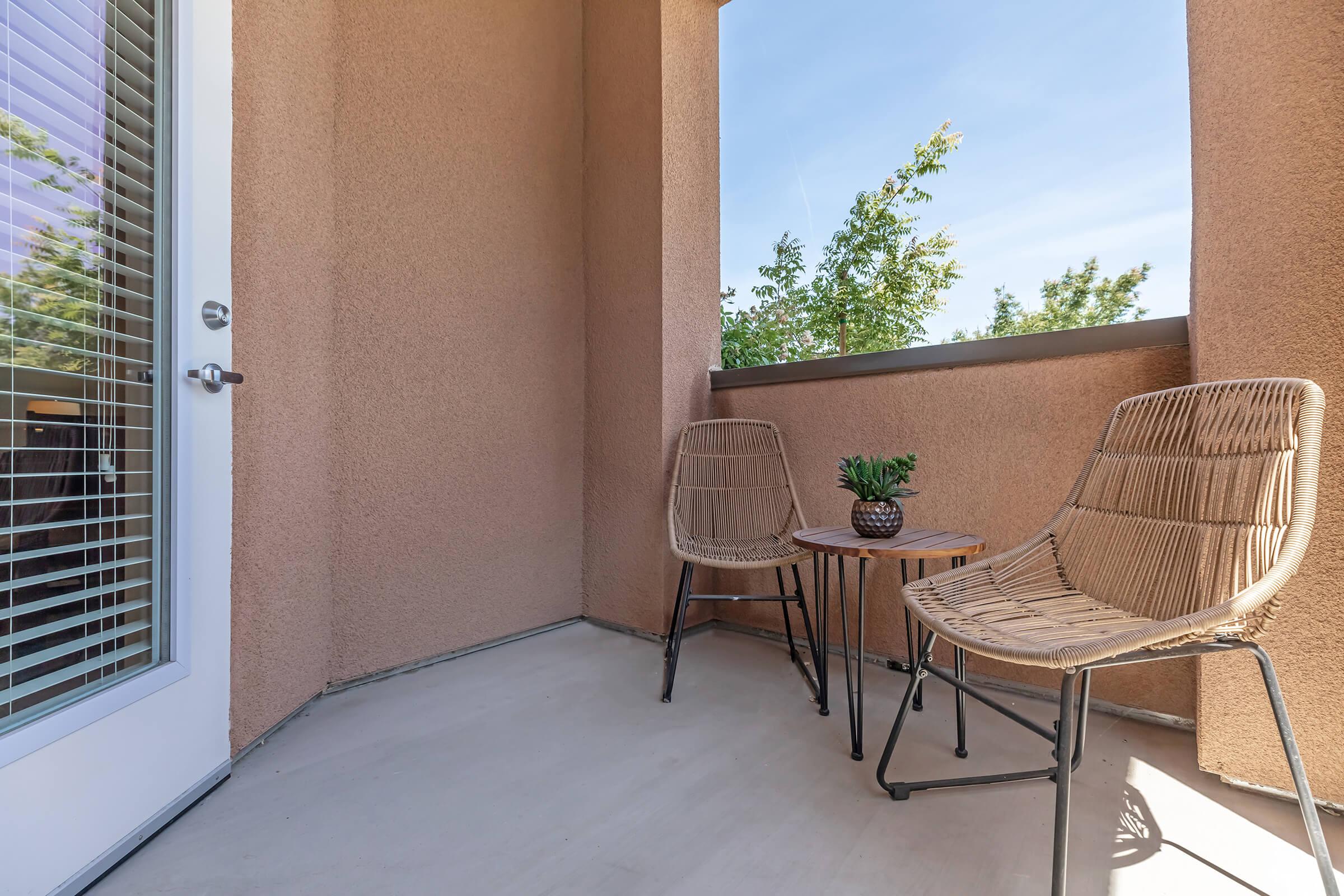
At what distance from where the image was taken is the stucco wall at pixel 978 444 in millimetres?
1641

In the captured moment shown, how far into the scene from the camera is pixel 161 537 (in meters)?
1.15

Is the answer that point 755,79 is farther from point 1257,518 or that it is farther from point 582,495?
point 1257,518

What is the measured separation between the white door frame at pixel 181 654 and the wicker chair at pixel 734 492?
4.27 feet

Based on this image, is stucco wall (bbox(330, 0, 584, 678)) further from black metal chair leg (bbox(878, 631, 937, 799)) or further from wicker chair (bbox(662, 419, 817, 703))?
black metal chair leg (bbox(878, 631, 937, 799))

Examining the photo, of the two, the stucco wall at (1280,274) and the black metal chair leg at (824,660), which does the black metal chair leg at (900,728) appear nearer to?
the black metal chair leg at (824,660)

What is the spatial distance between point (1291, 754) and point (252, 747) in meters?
2.09

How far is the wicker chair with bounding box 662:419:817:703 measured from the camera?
7.16 ft

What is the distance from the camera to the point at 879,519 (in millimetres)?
1566

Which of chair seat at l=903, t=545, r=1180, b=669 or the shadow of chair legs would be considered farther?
the shadow of chair legs

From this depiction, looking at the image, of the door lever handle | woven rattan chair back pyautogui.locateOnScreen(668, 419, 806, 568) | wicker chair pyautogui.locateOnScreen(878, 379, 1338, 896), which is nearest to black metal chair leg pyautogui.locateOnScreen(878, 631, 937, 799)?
wicker chair pyautogui.locateOnScreen(878, 379, 1338, 896)

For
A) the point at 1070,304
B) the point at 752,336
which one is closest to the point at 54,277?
the point at 752,336

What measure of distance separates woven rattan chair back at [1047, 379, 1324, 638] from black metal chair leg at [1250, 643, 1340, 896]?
0.27ft

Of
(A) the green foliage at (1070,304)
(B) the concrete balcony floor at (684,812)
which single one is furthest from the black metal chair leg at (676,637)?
(A) the green foliage at (1070,304)

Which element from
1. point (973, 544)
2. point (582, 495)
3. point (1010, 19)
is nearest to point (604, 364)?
point (582, 495)
